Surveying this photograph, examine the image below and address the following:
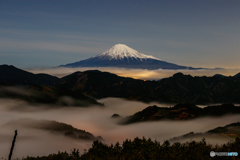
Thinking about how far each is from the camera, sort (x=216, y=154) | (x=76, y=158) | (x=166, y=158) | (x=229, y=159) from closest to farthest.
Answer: (x=229, y=159), (x=216, y=154), (x=166, y=158), (x=76, y=158)

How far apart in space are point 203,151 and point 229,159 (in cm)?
2764

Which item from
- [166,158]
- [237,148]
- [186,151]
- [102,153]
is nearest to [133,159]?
[166,158]

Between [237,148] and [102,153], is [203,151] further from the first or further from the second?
[102,153]

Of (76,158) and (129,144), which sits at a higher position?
(129,144)

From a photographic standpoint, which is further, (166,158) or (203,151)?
(203,151)

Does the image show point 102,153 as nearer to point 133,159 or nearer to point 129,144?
point 129,144

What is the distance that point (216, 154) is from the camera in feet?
327

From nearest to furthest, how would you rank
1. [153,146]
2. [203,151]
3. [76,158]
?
[203,151] → [76,158] → [153,146]

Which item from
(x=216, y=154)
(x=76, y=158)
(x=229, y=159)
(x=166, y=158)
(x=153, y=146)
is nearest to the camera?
(x=229, y=159)

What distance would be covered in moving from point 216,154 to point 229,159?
699cm

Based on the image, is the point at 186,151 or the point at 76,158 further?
the point at 76,158

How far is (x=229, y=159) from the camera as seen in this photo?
93.1m

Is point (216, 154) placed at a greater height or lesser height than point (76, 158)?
greater

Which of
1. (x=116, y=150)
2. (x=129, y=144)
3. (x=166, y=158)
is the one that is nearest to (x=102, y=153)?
(x=116, y=150)
